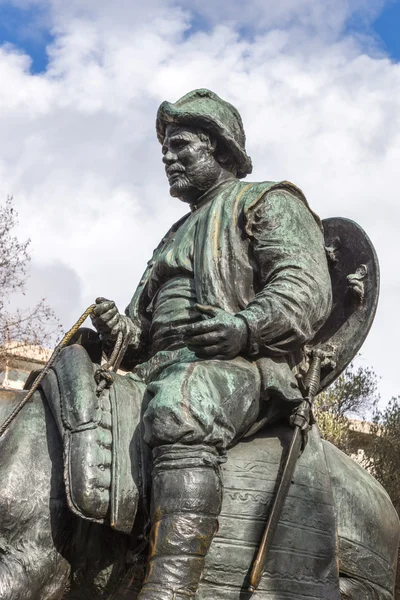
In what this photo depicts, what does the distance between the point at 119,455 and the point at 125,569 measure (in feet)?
1.83

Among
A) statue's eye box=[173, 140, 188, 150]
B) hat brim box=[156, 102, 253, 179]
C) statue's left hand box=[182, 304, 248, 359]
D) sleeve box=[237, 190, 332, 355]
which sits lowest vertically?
statue's left hand box=[182, 304, 248, 359]

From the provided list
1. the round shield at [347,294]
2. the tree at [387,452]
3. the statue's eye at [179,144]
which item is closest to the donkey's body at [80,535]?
the round shield at [347,294]

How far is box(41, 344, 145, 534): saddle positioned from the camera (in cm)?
423

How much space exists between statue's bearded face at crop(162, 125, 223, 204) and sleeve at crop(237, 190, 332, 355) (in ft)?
1.66

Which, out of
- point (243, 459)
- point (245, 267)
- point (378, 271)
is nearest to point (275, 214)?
point (245, 267)

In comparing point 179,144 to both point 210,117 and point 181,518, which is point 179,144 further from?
point 181,518

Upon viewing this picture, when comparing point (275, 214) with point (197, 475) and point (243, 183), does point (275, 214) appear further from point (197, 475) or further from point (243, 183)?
point (197, 475)

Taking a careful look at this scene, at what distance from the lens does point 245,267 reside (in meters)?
5.04

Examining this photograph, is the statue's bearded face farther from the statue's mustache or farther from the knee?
the knee

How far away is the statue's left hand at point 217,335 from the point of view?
4.45 metres

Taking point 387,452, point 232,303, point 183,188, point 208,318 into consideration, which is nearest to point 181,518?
point 208,318

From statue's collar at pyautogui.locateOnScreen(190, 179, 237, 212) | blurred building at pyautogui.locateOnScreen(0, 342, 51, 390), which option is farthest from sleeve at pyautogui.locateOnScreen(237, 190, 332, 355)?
blurred building at pyautogui.locateOnScreen(0, 342, 51, 390)

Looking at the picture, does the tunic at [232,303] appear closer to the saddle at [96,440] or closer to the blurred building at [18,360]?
the saddle at [96,440]

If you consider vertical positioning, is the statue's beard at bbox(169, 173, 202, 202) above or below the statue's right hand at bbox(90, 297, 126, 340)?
above
